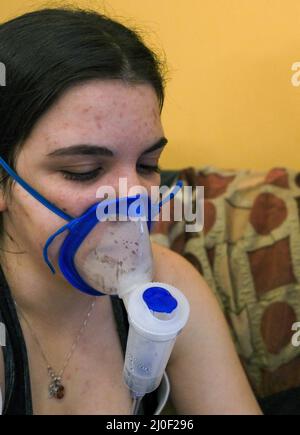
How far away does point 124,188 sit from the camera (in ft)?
2.51

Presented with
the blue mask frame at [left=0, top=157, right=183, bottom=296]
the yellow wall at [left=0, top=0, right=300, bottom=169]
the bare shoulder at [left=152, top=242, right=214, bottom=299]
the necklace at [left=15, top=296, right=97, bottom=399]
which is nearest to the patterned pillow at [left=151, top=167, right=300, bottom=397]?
the yellow wall at [left=0, top=0, right=300, bottom=169]

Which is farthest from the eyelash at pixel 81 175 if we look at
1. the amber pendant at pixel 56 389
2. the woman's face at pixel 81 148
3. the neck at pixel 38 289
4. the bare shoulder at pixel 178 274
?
the amber pendant at pixel 56 389

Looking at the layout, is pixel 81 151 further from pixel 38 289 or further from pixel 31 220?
pixel 38 289

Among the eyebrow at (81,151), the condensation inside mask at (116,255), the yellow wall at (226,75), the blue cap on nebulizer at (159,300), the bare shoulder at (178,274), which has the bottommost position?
the bare shoulder at (178,274)

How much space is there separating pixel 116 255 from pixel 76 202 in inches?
4.1

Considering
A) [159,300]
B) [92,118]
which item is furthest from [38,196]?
[159,300]

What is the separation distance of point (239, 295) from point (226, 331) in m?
0.32

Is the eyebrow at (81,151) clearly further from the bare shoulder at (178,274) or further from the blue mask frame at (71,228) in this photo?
the bare shoulder at (178,274)

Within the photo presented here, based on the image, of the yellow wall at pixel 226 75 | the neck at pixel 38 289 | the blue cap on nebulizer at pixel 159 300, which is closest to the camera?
the blue cap on nebulizer at pixel 159 300

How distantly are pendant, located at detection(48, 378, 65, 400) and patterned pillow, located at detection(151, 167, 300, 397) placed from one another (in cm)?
57

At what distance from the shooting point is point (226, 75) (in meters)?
1.43

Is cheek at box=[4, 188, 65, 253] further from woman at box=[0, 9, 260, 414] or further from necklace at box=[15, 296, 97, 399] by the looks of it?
necklace at box=[15, 296, 97, 399]

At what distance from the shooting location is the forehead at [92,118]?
733 millimetres

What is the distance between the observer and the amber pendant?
929mm
